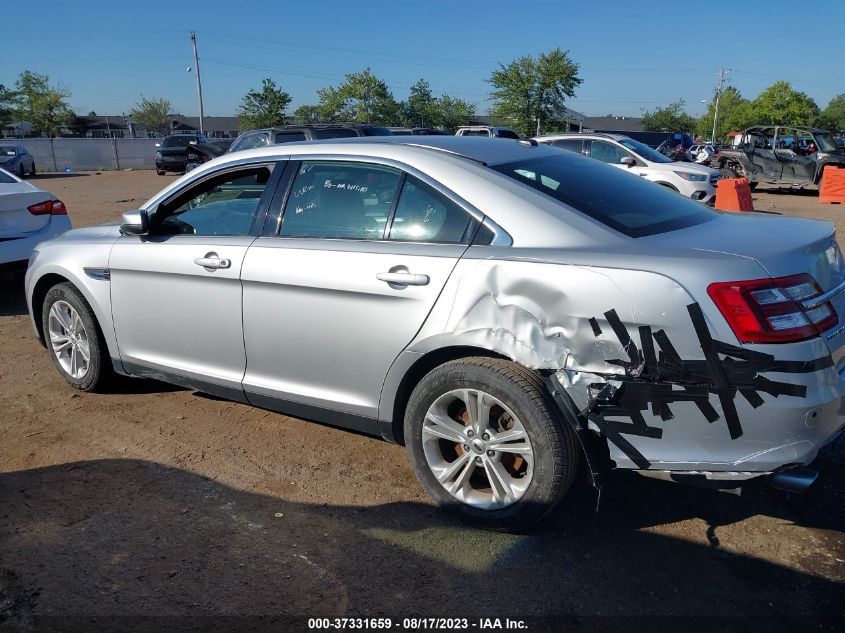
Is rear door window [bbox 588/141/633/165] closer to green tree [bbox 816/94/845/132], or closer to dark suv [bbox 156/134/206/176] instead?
dark suv [bbox 156/134/206/176]

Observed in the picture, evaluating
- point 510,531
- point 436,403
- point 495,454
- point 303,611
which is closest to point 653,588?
point 510,531

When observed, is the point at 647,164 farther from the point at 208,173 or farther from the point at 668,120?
the point at 668,120

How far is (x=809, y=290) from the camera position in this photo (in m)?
2.64

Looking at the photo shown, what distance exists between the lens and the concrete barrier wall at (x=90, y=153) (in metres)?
37.2

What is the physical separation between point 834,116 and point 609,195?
112m

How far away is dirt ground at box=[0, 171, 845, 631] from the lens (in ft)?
8.63

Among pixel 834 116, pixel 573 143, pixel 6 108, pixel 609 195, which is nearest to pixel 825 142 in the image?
pixel 573 143

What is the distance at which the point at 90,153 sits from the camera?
38.6 m

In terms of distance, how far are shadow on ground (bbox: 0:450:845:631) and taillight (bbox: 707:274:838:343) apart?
1.01 meters

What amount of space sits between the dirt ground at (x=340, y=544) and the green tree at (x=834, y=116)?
90.7 m

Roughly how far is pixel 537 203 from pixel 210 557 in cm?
208

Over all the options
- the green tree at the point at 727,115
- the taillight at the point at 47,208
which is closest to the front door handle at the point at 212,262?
the taillight at the point at 47,208

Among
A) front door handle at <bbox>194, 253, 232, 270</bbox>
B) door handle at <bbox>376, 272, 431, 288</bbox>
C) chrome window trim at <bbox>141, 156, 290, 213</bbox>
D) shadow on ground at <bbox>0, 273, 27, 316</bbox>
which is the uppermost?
chrome window trim at <bbox>141, 156, 290, 213</bbox>

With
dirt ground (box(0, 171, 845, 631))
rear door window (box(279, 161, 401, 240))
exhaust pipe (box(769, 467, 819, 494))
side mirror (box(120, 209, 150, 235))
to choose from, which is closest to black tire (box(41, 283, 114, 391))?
dirt ground (box(0, 171, 845, 631))
